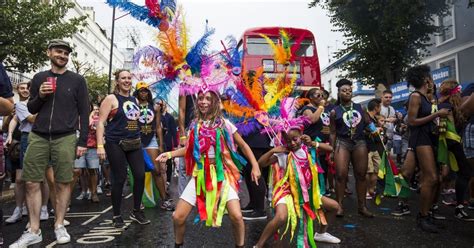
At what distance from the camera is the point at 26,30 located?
14.5 m

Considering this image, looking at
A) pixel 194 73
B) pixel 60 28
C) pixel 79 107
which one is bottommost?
pixel 79 107

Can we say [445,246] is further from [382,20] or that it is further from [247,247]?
[382,20]

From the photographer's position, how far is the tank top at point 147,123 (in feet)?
20.0

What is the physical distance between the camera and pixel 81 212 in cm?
601

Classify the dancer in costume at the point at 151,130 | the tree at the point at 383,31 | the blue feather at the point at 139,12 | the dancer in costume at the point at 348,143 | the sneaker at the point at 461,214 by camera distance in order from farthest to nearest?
the tree at the point at 383,31 → the dancer in costume at the point at 151,130 → the dancer in costume at the point at 348,143 → the sneaker at the point at 461,214 → the blue feather at the point at 139,12

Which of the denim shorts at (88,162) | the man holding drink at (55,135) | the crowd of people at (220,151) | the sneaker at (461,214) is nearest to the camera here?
the crowd of people at (220,151)

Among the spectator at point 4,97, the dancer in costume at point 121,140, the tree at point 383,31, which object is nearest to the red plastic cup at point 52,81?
the spectator at point 4,97

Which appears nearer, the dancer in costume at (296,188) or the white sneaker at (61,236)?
the dancer in costume at (296,188)

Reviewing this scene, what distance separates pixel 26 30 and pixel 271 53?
8.80 m

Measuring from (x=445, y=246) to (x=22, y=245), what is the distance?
394cm

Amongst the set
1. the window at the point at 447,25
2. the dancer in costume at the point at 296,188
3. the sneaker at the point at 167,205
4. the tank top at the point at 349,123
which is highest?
the window at the point at 447,25

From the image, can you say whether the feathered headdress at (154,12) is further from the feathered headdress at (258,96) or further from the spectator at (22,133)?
the spectator at (22,133)

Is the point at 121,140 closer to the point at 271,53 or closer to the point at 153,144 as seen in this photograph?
the point at 153,144

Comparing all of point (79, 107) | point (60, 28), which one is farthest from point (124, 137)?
point (60, 28)
